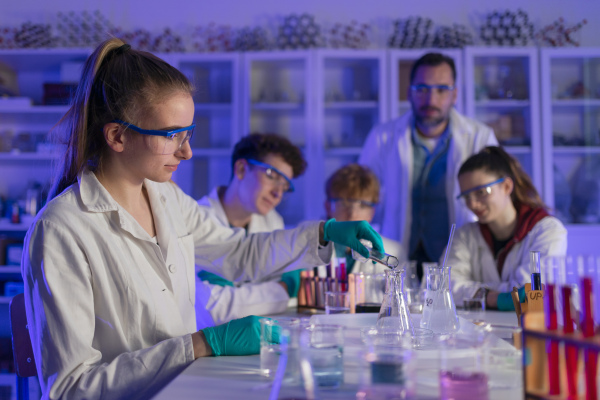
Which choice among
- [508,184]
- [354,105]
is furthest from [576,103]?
[508,184]

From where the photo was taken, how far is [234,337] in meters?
1.26

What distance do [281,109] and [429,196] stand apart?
59.0 inches

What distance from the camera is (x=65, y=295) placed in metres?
1.18

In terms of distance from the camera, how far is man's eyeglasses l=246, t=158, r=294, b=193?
2.57m

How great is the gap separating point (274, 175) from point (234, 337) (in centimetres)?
142

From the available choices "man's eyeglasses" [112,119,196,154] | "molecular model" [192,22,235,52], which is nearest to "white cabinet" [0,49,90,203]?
"molecular model" [192,22,235,52]

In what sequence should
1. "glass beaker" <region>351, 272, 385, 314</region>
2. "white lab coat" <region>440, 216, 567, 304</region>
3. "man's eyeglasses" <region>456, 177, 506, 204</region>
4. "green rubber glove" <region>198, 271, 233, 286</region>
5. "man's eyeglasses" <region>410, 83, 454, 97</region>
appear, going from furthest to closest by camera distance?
1. "man's eyeglasses" <region>410, 83, 454, 97</region>
2. "man's eyeglasses" <region>456, 177, 506, 204</region>
3. "white lab coat" <region>440, 216, 567, 304</region>
4. "green rubber glove" <region>198, 271, 233, 286</region>
5. "glass beaker" <region>351, 272, 385, 314</region>

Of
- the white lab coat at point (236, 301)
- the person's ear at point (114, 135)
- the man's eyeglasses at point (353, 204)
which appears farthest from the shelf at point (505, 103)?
the person's ear at point (114, 135)

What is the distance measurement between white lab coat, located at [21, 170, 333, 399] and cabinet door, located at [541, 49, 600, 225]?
3.38 m

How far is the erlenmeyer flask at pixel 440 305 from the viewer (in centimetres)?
132

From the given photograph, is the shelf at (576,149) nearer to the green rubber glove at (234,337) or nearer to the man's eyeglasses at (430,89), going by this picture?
the man's eyeglasses at (430,89)

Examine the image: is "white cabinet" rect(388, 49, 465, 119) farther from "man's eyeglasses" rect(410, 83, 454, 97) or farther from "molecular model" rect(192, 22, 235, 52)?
"molecular model" rect(192, 22, 235, 52)

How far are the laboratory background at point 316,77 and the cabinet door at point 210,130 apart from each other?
0.5 inches

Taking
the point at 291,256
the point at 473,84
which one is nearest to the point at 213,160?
the point at 473,84
